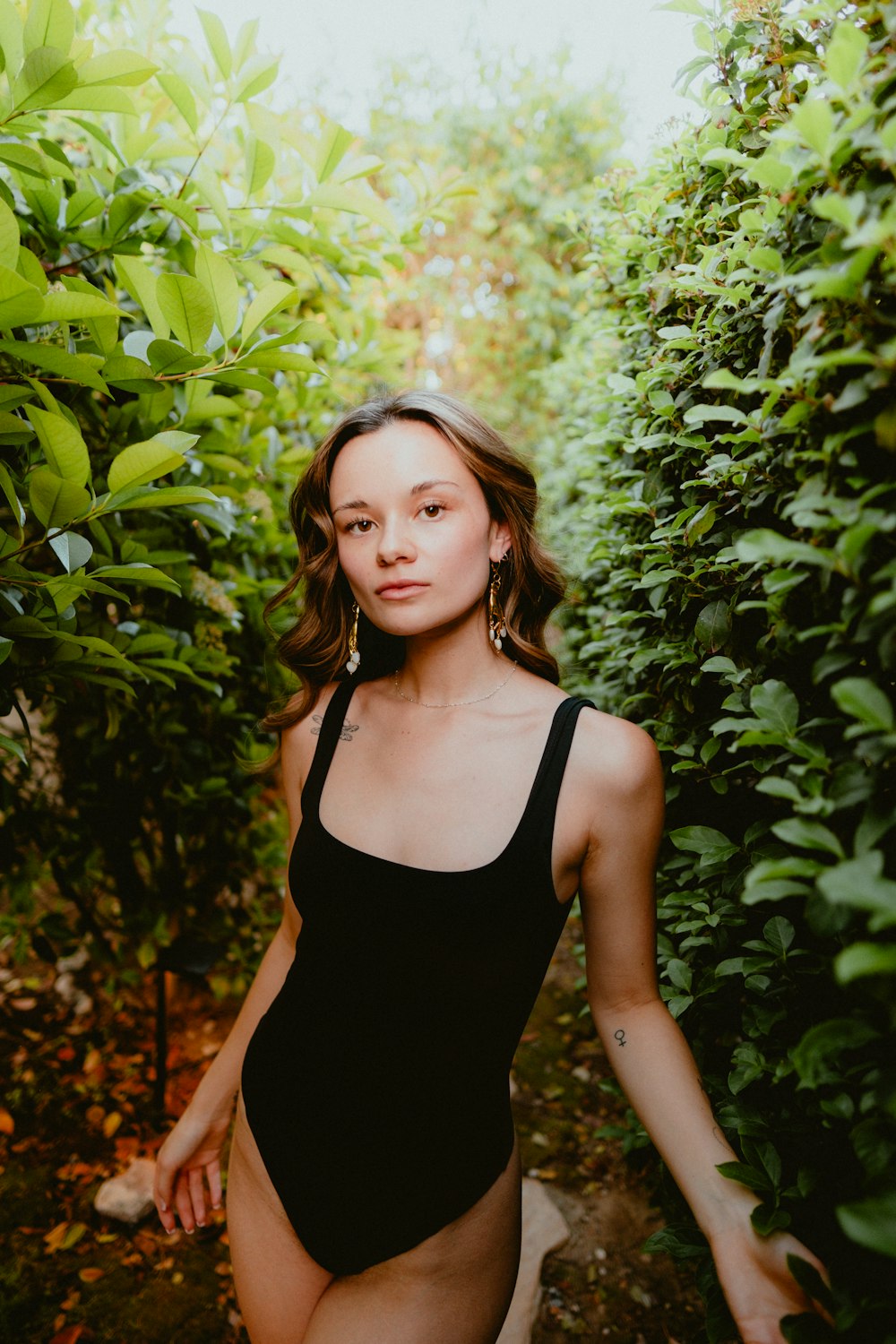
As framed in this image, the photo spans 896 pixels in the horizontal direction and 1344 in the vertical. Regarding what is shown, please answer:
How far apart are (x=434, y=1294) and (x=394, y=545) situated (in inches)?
57.9

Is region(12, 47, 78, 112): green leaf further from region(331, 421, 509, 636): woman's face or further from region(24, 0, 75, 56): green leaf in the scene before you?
region(331, 421, 509, 636): woman's face

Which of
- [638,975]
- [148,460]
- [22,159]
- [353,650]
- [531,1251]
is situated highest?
[22,159]

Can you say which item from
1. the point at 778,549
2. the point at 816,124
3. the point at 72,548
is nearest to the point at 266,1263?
the point at 72,548

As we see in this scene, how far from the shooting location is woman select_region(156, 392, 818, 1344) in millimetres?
1438

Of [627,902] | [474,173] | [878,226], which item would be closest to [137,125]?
[878,226]

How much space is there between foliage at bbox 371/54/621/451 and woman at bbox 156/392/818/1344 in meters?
6.34

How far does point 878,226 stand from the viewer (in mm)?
699

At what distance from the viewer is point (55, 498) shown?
122cm

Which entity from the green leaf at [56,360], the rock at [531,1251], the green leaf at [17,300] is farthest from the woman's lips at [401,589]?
the rock at [531,1251]

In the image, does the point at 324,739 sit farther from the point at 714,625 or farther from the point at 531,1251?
the point at 531,1251

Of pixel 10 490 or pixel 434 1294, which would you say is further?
pixel 434 1294

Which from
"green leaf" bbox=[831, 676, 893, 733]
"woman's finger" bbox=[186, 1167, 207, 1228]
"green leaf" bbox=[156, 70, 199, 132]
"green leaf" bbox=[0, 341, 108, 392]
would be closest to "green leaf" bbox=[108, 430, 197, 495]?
"green leaf" bbox=[0, 341, 108, 392]

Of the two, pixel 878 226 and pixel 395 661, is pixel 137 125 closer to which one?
pixel 395 661

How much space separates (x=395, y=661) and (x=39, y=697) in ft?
2.90
